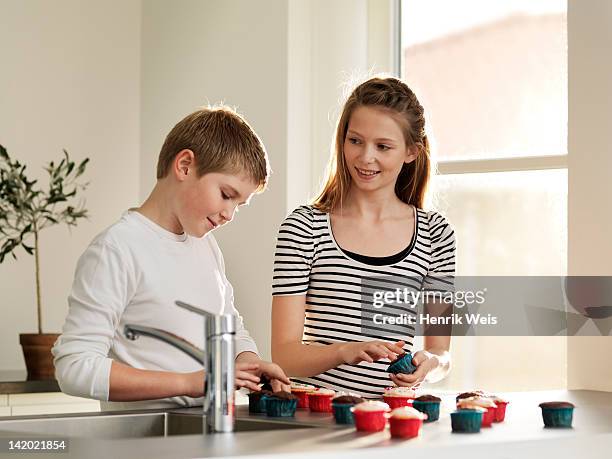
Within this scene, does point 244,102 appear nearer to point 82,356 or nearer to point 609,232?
point 609,232

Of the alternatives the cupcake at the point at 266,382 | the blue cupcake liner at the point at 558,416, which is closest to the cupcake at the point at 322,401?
the cupcake at the point at 266,382

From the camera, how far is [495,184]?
2947 mm

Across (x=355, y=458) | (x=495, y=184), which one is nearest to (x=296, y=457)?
(x=355, y=458)

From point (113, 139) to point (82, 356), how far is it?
2.27 meters

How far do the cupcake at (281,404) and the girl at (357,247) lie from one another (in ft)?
1.15

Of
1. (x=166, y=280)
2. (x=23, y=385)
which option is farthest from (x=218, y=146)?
(x=23, y=385)

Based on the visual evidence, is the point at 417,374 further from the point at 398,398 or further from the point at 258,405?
the point at 258,405

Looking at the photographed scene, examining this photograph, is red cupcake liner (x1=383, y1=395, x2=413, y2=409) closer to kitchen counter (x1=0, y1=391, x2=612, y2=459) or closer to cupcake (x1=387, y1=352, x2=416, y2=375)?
kitchen counter (x1=0, y1=391, x2=612, y2=459)

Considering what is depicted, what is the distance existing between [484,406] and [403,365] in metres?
0.32

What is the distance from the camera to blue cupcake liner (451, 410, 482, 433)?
124cm

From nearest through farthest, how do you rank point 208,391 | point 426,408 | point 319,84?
1. point 208,391
2. point 426,408
3. point 319,84

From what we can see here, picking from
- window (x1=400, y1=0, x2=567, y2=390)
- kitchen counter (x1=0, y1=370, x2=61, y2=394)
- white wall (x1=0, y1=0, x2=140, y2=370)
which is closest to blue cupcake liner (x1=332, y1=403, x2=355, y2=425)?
window (x1=400, y1=0, x2=567, y2=390)

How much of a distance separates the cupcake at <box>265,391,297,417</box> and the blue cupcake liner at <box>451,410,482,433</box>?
258 mm

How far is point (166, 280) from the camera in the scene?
1598mm
